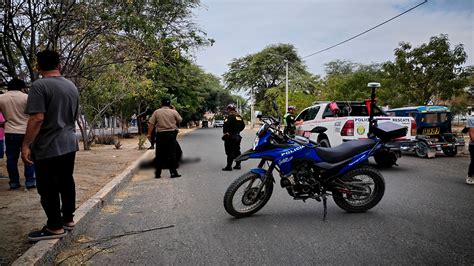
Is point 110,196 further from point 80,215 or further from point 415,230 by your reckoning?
point 415,230

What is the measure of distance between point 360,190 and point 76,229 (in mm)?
3799

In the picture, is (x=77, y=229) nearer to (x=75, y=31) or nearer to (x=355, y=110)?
(x=75, y=31)

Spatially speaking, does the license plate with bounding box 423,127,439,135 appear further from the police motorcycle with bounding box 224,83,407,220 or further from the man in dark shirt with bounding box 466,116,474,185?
the police motorcycle with bounding box 224,83,407,220

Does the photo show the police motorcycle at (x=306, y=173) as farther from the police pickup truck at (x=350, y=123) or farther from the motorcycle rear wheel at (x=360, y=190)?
the police pickup truck at (x=350, y=123)

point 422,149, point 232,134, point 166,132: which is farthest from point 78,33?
point 422,149

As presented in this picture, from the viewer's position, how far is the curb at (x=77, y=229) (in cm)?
328

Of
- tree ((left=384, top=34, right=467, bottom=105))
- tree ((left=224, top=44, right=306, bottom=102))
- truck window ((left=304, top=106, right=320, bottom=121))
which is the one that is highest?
tree ((left=224, top=44, right=306, bottom=102))

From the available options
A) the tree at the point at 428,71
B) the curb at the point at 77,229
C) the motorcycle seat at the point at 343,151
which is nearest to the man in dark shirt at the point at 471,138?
the motorcycle seat at the point at 343,151

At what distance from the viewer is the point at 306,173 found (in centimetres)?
481

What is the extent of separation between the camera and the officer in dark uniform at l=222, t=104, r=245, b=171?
9234mm

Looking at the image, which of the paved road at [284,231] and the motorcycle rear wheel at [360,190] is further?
the motorcycle rear wheel at [360,190]

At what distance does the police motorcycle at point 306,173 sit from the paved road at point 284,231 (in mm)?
220

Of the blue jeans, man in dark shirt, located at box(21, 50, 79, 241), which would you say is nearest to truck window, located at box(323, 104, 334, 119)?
the blue jeans

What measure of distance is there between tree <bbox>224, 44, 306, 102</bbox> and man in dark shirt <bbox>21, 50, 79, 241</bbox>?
4212 cm
